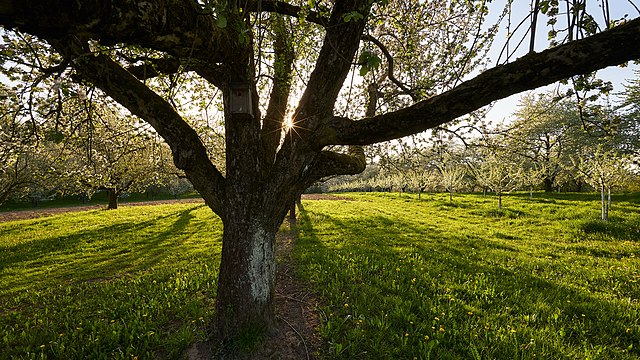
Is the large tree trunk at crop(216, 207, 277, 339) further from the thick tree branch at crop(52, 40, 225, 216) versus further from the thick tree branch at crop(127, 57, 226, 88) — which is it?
the thick tree branch at crop(127, 57, 226, 88)

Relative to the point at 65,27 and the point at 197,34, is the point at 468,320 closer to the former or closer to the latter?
the point at 197,34

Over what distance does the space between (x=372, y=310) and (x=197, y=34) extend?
17.0ft

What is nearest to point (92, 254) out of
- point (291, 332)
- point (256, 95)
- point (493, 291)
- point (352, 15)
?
point (291, 332)

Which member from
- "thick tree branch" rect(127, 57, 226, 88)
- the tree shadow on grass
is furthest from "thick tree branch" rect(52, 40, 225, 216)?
the tree shadow on grass

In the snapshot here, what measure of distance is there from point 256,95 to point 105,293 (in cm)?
626

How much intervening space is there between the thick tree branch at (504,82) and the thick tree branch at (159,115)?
2024mm

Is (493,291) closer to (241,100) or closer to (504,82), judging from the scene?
(504,82)

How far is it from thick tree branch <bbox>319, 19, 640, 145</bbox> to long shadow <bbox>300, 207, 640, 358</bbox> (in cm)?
334

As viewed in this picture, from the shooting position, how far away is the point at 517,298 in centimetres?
537

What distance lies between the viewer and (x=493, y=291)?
5512mm

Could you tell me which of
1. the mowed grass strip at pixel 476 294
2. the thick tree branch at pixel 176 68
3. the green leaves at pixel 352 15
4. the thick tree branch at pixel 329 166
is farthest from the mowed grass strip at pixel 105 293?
the green leaves at pixel 352 15

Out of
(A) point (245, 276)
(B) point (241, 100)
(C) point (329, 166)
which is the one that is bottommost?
(A) point (245, 276)

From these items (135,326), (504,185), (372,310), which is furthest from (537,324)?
(504,185)

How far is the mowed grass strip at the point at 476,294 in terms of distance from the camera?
12.9 feet
